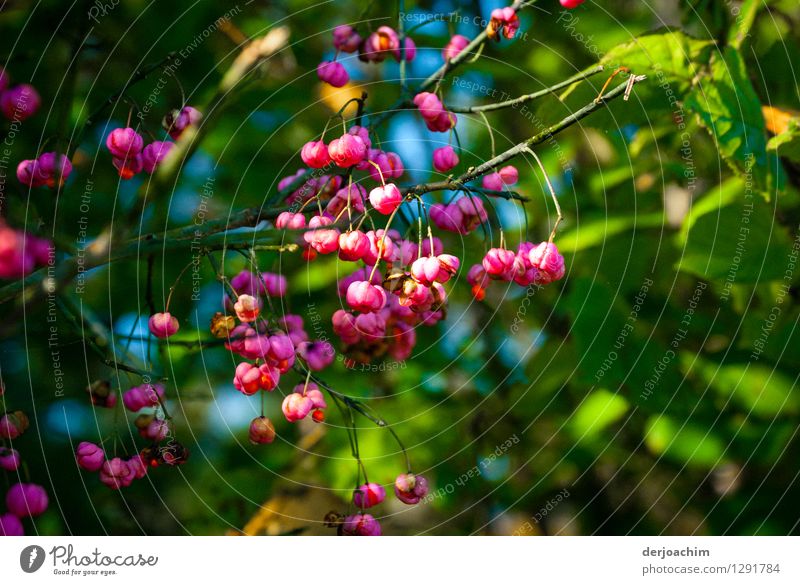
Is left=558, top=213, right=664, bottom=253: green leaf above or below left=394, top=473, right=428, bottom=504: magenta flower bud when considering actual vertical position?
above

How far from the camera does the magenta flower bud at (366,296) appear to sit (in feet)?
2.26

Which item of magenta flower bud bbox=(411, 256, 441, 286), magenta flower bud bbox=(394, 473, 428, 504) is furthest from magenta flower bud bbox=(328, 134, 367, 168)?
magenta flower bud bbox=(394, 473, 428, 504)

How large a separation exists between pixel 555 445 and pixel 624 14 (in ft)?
2.31

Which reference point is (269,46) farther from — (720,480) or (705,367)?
(720,480)

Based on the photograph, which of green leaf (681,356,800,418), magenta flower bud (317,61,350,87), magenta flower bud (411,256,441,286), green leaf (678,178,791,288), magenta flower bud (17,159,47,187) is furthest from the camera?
green leaf (681,356,800,418)

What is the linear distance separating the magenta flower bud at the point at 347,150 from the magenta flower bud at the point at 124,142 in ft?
0.63

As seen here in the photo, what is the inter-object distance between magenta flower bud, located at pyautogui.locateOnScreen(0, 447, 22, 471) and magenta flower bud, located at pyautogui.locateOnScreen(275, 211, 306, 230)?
13.2 inches

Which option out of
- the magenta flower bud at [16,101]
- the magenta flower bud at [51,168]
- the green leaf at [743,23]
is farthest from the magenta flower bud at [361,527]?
the green leaf at [743,23]

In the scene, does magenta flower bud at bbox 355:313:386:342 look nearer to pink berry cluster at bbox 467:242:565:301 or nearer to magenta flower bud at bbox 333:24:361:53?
pink berry cluster at bbox 467:242:565:301

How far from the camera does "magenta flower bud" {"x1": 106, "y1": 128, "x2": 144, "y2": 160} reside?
2.45ft

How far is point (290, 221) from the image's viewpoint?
2.41 ft

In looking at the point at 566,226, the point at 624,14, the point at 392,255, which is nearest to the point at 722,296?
the point at 566,226

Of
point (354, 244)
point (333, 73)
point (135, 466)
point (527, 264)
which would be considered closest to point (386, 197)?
point (354, 244)
